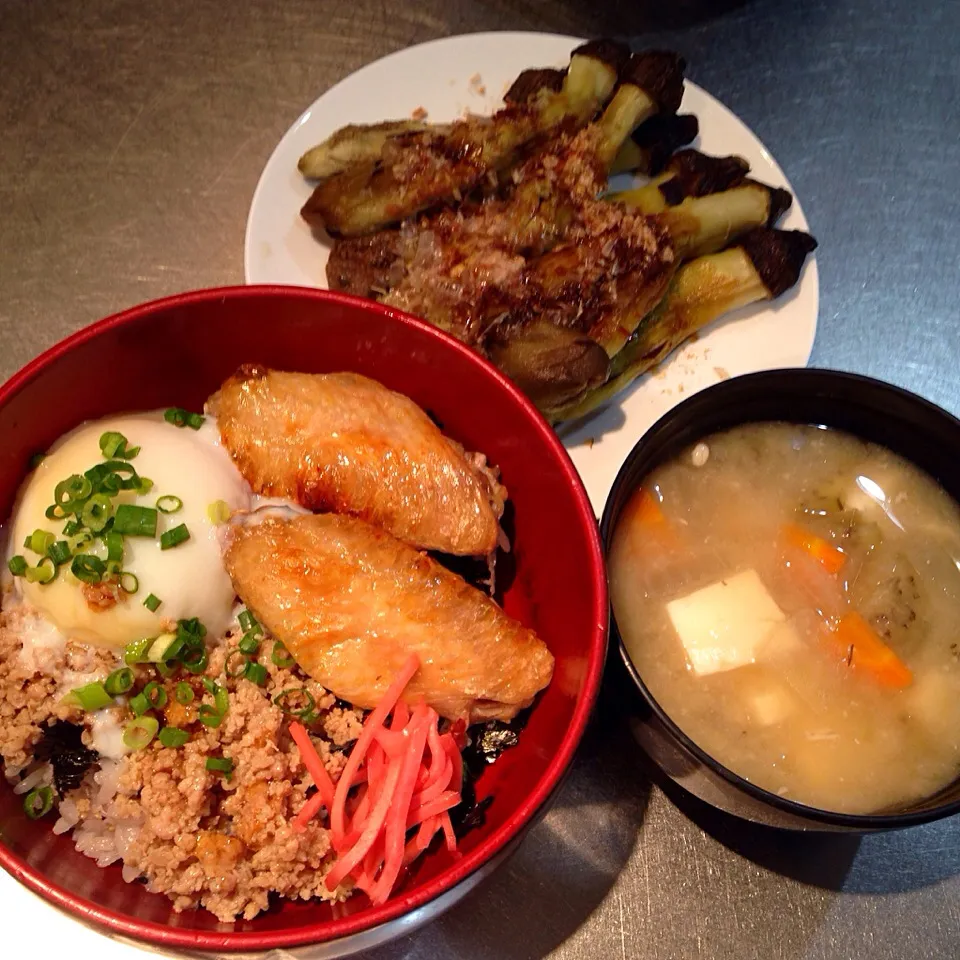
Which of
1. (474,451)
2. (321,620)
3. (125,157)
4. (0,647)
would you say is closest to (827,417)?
(474,451)

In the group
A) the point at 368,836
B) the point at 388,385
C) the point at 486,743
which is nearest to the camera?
the point at 368,836

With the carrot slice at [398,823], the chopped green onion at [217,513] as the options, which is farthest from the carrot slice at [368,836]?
the chopped green onion at [217,513]

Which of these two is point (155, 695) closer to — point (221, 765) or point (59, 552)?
point (221, 765)

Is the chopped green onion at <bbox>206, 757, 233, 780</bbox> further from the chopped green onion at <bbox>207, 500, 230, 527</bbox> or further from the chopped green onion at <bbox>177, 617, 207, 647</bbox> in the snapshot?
the chopped green onion at <bbox>207, 500, 230, 527</bbox>

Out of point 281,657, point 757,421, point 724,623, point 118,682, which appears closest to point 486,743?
point 281,657

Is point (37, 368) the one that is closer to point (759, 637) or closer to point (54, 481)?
point (54, 481)

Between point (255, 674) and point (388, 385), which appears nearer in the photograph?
point (255, 674)

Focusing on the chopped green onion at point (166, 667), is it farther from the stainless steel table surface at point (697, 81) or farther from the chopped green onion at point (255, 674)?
the stainless steel table surface at point (697, 81)
